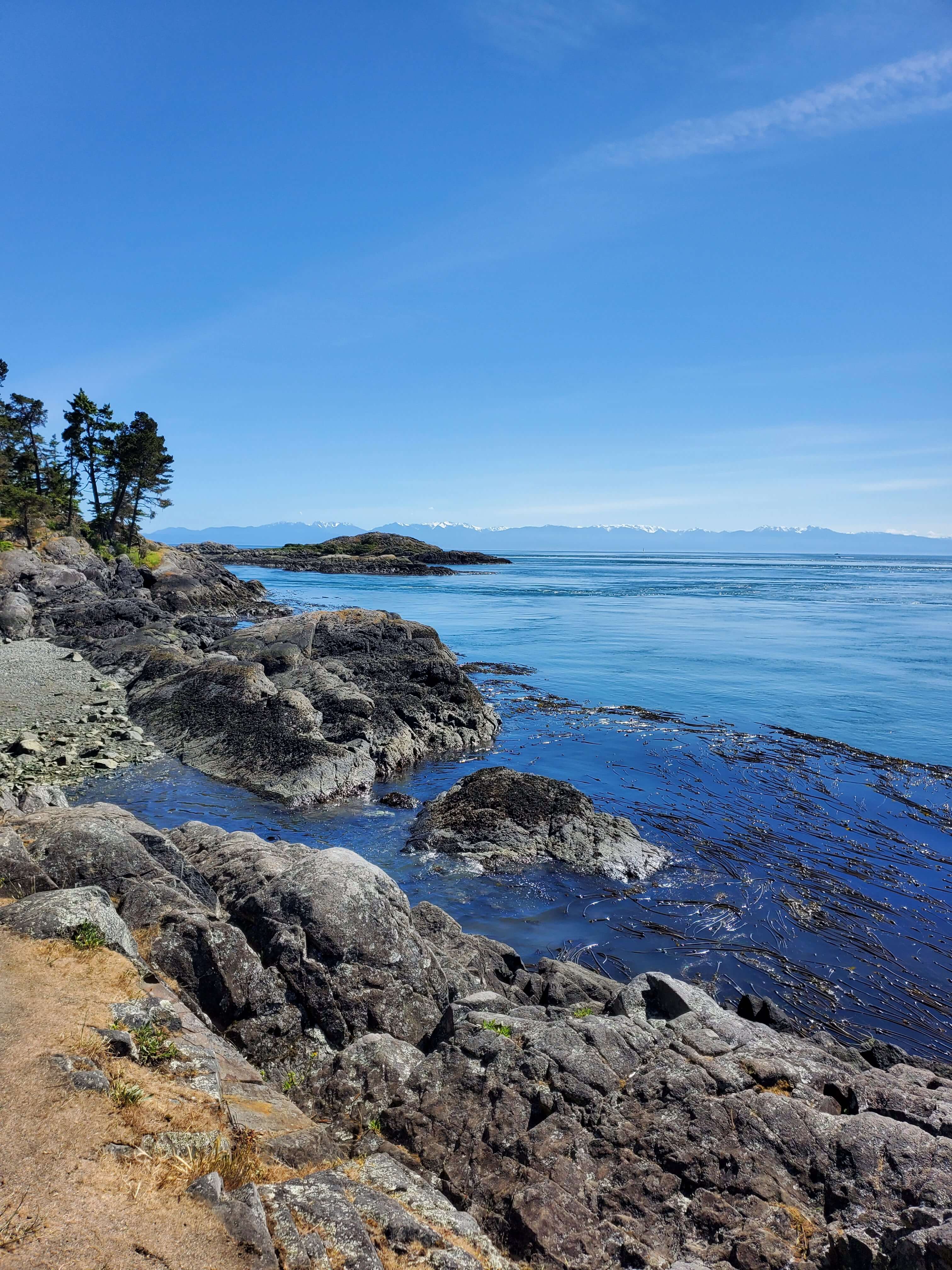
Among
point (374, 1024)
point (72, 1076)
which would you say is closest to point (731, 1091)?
point (374, 1024)

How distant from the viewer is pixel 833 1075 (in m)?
7.99

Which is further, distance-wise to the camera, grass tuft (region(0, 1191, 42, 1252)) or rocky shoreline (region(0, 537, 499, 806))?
rocky shoreline (region(0, 537, 499, 806))

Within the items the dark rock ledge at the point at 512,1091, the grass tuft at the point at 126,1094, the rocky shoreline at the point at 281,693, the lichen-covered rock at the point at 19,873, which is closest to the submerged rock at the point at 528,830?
the rocky shoreline at the point at 281,693

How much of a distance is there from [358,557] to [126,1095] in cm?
15810

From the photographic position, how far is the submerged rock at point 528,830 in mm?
17078

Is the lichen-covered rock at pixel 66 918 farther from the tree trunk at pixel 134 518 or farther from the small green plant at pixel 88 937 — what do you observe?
the tree trunk at pixel 134 518

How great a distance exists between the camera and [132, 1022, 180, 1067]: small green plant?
22.0 ft

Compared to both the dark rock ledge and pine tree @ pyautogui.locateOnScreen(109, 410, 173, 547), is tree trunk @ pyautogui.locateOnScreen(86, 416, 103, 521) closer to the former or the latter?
pine tree @ pyautogui.locateOnScreen(109, 410, 173, 547)

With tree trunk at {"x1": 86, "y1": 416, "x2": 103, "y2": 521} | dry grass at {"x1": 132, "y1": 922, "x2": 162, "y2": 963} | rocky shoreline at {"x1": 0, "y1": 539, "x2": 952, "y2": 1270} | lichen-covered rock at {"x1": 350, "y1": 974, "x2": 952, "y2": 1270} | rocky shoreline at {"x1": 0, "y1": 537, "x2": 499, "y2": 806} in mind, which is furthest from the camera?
tree trunk at {"x1": 86, "y1": 416, "x2": 103, "y2": 521}

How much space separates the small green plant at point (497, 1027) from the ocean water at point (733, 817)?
532cm

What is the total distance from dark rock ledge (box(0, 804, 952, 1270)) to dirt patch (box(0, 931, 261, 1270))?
1.46ft

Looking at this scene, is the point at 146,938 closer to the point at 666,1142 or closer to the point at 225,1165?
the point at 225,1165

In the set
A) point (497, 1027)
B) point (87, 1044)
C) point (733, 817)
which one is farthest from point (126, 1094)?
point (733, 817)

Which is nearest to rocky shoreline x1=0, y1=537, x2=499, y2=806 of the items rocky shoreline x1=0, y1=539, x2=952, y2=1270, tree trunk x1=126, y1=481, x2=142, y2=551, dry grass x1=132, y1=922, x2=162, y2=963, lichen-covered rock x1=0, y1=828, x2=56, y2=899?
rocky shoreline x1=0, y1=539, x2=952, y2=1270
